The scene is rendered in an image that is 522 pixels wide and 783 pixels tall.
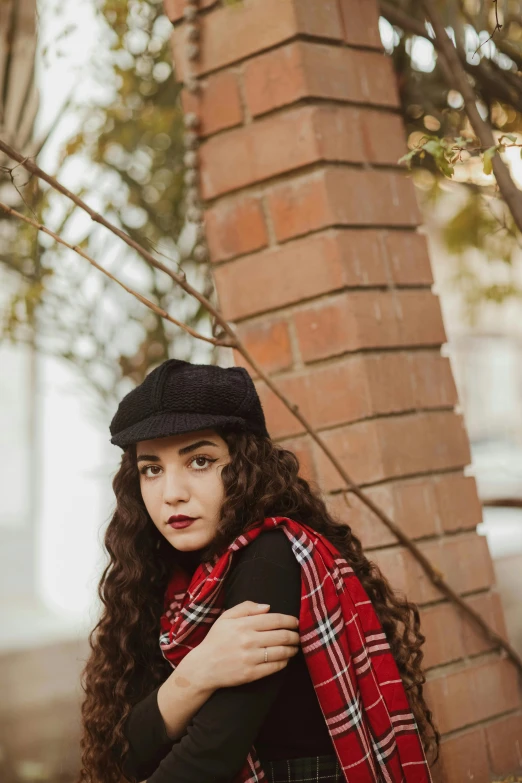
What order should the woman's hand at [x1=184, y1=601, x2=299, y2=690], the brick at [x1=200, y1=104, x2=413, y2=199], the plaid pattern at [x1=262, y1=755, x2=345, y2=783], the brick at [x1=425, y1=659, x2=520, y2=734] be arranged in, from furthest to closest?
the brick at [x1=200, y1=104, x2=413, y2=199] < the brick at [x1=425, y1=659, x2=520, y2=734] < the plaid pattern at [x1=262, y1=755, x2=345, y2=783] < the woman's hand at [x1=184, y1=601, x2=299, y2=690]

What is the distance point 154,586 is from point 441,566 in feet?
2.09

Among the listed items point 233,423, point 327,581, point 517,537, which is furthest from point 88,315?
point 517,537

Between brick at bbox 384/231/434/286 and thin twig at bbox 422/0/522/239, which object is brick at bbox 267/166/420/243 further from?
thin twig at bbox 422/0/522/239

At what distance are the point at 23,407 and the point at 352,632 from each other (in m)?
6.01

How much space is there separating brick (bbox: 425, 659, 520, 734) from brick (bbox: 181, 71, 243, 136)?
135 centimetres

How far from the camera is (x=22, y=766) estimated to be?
11.1 ft

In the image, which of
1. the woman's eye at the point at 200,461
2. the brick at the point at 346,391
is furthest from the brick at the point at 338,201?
the woman's eye at the point at 200,461

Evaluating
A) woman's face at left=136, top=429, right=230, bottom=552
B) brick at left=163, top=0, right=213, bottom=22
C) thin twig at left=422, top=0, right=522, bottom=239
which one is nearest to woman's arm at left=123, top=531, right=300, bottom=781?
woman's face at left=136, top=429, right=230, bottom=552

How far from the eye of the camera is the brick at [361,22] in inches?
82.0

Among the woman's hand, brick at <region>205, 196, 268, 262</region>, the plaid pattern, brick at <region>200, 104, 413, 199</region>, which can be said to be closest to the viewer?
the woman's hand

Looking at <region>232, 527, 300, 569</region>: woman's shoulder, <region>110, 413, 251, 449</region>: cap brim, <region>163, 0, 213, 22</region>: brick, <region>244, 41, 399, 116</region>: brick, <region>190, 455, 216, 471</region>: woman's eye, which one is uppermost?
<region>163, 0, 213, 22</region>: brick

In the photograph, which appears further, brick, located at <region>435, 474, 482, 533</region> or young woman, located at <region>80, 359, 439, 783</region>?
brick, located at <region>435, 474, 482, 533</region>

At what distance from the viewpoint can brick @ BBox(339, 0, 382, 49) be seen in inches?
82.0

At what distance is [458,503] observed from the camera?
2021mm
